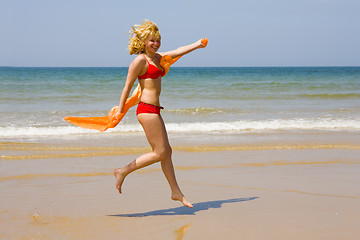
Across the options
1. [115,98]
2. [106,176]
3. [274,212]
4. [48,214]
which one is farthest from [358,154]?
[115,98]

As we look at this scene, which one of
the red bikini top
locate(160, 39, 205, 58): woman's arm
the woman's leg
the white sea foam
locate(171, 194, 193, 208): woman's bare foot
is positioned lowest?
the white sea foam

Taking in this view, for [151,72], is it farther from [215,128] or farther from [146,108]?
[215,128]

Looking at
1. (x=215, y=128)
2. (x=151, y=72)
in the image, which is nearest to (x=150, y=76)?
(x=151, y=72)

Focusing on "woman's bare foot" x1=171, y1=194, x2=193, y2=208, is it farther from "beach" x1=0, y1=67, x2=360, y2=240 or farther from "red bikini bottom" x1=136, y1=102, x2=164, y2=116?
"red bikini bottom" x1=136, y1=102, x2=164, y2=116

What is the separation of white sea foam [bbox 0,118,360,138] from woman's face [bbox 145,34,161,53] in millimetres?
5862

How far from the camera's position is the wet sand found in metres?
3.76

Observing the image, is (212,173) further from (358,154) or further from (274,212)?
(358,154)

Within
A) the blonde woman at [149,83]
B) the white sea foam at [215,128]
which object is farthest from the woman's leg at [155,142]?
the white sea foam at [215,128]

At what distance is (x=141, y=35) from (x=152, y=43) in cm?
13

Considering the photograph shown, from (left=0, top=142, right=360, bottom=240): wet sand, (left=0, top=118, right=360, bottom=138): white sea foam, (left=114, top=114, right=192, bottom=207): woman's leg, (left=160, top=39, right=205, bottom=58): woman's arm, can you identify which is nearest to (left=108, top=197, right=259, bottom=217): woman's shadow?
(left=0, top=142, right=360, bottom=240): wet sand

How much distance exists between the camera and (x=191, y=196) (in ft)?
16.0

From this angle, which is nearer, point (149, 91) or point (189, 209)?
point (149, 91)

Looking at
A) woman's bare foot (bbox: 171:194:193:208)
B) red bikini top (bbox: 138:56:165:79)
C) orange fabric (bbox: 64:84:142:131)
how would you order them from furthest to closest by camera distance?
woman's bare foot (bbox: 171:194:193:208) → orange fabric (bbox: 64:84:142:131) → red bikini top (bbox: 138:56:165:79)

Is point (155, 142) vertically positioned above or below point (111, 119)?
below
